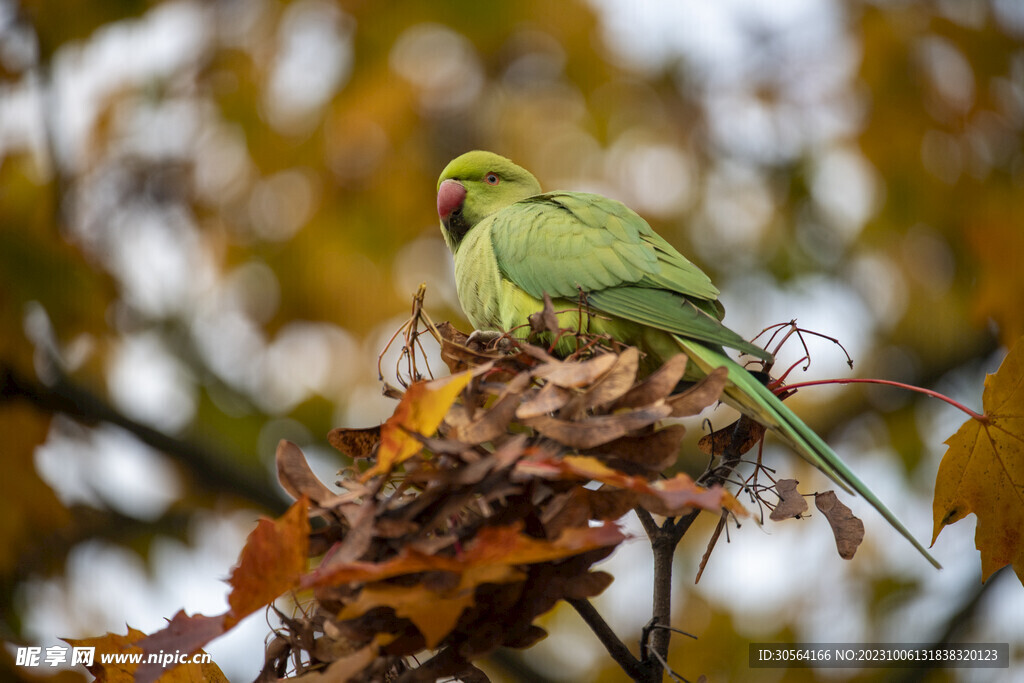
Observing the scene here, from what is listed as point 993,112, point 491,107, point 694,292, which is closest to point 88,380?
point 491,107

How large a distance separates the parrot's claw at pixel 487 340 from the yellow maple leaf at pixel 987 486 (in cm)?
120

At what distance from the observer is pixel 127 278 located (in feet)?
17.2

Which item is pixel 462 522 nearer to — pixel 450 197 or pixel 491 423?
pixel 491 423

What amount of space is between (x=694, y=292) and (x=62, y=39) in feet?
12.8

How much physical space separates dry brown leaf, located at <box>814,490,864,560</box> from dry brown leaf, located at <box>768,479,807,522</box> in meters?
0.05

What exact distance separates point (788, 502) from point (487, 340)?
109 centimetres

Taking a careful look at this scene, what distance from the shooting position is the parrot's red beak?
12.6 ft

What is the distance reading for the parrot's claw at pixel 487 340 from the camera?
6.78ft

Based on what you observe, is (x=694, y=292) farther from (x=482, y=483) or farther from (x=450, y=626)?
(x=450, y=626)

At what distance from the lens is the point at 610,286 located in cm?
279

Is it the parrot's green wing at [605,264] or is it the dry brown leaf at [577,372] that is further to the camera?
the parrot's green wing at [605,264]

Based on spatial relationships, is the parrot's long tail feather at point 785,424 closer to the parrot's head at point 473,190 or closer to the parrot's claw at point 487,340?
the parrot's claw at point 487,340

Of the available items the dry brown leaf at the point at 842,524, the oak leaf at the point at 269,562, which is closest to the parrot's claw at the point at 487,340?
the oak leaf at the point at 269,562

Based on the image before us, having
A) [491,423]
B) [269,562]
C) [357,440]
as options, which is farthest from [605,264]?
[269,562]
